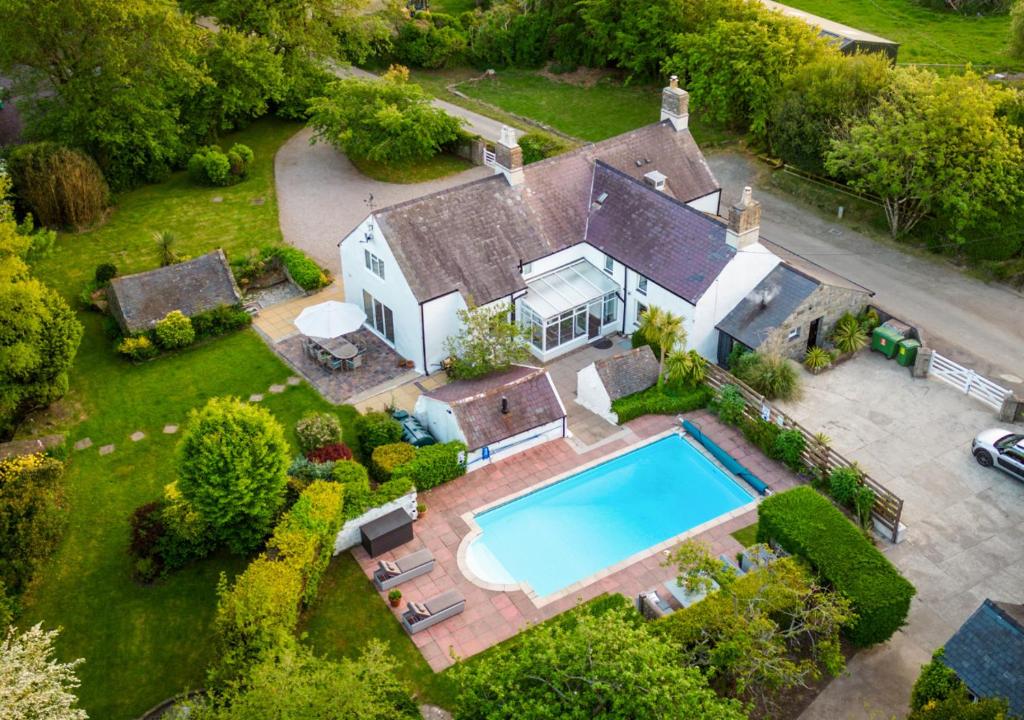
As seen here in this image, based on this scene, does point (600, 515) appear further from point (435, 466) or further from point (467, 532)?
point (435, 466)

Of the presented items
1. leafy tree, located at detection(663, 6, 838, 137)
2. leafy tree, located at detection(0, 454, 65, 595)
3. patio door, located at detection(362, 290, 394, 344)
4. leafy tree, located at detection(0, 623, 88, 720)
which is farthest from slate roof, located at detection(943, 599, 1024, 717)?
leafy tree, located at detection(663, 6, 838, 137)

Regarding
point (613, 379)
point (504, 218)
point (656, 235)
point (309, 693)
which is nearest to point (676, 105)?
point (656, 235)

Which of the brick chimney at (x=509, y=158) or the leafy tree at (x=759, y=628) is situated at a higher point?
the brick chimney at (x=509, y=158)

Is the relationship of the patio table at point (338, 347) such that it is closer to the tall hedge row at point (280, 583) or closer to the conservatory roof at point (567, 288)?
the conservatory roof at point (567, 288)

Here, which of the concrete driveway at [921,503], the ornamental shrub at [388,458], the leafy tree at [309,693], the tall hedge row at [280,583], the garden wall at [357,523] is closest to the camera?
the leafy tree at [309,693]

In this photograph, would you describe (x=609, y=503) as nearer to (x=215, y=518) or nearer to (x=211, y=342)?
(x=215, y=518)

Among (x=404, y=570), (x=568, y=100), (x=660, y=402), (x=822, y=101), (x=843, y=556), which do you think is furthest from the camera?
(x=568, y=100)

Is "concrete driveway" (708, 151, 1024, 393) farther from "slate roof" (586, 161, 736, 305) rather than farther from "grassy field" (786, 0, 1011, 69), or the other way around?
"grassy field" (786, 0, 1011, 69)

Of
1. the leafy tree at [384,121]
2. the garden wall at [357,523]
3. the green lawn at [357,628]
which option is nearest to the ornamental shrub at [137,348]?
the garden wall at [357,523]
